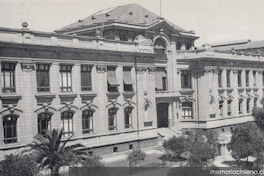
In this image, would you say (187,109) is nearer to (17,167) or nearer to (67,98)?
(67,98)

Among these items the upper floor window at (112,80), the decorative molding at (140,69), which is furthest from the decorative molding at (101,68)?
the decorative molding at (140,69)

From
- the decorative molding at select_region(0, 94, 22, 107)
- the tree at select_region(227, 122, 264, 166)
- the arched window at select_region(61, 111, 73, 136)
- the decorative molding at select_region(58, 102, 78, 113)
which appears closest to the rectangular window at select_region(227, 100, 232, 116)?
the tree at select_region(227, 122, 264, 166)

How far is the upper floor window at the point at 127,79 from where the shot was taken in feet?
119

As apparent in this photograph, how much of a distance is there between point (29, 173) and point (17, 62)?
10873 mm

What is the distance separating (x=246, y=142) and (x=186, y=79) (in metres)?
19.2

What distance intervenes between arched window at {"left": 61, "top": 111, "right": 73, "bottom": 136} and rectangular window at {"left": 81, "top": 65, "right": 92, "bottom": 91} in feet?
9.55

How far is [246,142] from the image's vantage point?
28266 millimetres

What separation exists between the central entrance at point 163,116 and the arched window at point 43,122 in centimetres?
1778

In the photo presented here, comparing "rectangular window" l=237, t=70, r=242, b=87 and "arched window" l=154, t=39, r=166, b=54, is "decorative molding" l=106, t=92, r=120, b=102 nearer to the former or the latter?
"arched window" l=154, t=39, r=166, b=54

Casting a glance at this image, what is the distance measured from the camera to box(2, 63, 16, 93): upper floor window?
27.4m

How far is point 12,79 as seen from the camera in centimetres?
2788

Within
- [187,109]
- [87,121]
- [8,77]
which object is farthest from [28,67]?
[187,109]

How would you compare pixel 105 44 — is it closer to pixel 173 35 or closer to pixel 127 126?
pixel 127 126

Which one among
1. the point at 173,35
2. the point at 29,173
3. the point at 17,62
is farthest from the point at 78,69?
the point at 173,35
